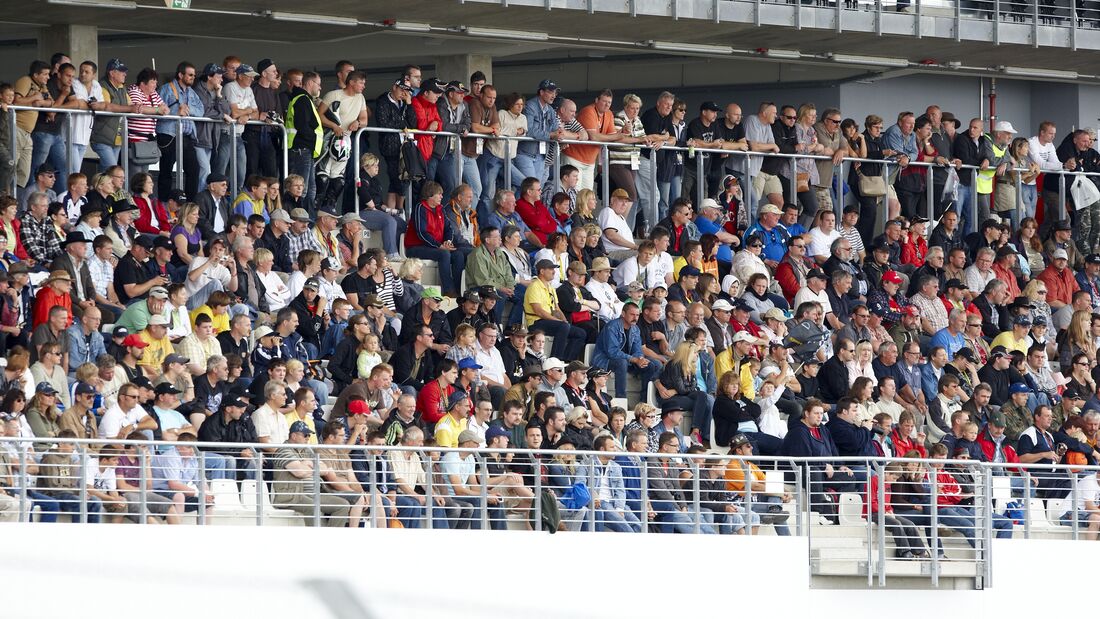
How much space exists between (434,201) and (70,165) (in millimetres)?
2966

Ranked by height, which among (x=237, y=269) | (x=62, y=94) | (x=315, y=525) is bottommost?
(x=315, y=525)

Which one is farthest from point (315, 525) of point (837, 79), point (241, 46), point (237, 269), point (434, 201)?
point (837, 79)

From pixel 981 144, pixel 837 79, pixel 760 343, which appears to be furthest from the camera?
pixel 837 79

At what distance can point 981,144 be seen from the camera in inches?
887

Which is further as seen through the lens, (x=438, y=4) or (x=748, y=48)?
(x=748, y=48)

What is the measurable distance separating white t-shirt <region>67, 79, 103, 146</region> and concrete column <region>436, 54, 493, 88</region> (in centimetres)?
564

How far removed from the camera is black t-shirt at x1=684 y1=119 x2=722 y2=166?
2042 centimetres

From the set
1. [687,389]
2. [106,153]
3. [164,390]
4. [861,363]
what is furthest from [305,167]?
[861,363]

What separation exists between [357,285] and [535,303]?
1.50 metres

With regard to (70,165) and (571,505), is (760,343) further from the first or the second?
(70,165)

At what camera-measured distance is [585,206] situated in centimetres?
1894

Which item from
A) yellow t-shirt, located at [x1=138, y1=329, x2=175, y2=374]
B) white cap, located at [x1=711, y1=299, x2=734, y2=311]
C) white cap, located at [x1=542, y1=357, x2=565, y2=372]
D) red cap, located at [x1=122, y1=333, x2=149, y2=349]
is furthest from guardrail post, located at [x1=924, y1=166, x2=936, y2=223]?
red cap, located at [x1=122, y1=333, x2=149, y2=349]

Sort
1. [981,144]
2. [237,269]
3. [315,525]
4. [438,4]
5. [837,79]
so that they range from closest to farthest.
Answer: [315,525], [237,269], [438,4], [981,144], [837,79]

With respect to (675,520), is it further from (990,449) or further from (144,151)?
(144,151)
